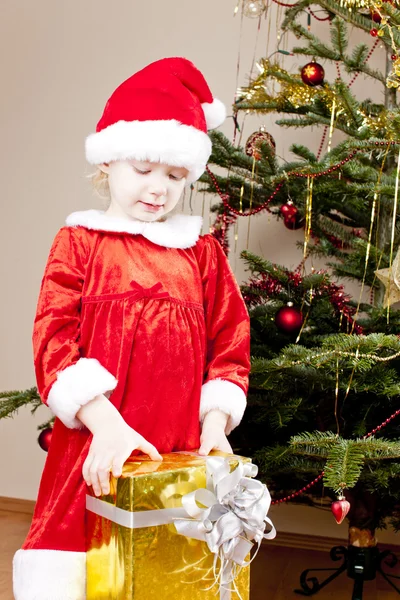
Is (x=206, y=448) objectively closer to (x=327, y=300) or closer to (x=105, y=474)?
(x=105, y=474)

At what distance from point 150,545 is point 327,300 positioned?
85cm

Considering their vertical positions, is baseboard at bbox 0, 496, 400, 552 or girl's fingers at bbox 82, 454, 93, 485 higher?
girl's fingers at bbox 82, 454, 93, 485

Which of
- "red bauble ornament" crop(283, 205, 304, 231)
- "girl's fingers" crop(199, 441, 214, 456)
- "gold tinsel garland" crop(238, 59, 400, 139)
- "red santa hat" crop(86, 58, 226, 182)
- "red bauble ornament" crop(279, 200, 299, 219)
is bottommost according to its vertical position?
"girl's fingers" crop(199, 441, 214, 456)

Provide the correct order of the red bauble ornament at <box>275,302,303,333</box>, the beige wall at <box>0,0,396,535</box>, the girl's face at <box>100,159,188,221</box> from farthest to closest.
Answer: the beige wall at <box>0,0,396,535</box> → the red bauble ornament at <box>275,302,303,333</box> → the girl's face at <box>100,159,188,221</box>

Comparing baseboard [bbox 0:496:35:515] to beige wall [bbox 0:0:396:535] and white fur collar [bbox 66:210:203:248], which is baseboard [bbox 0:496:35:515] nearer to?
beige wall [bbox 0:0:396:535]

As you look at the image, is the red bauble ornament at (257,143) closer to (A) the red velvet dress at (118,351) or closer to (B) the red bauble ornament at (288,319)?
(B) the red bauble ornament at (288,319)

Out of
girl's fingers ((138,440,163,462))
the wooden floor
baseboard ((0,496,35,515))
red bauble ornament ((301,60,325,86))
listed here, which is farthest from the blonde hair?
baseboard ((0,496,35,515))

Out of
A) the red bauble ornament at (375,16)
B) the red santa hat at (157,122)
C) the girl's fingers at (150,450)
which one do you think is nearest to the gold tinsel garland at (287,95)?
the red bauble ornament at (375,16)

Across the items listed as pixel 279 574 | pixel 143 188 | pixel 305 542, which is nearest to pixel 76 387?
pixel 143 188

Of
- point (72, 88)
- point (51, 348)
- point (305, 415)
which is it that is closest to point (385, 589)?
point (305, 415)

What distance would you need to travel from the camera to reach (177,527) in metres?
0.91

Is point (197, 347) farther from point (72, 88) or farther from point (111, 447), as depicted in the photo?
point (72, 88)

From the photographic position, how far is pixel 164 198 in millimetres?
1133

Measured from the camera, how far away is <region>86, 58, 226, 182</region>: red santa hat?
3.59 feet
